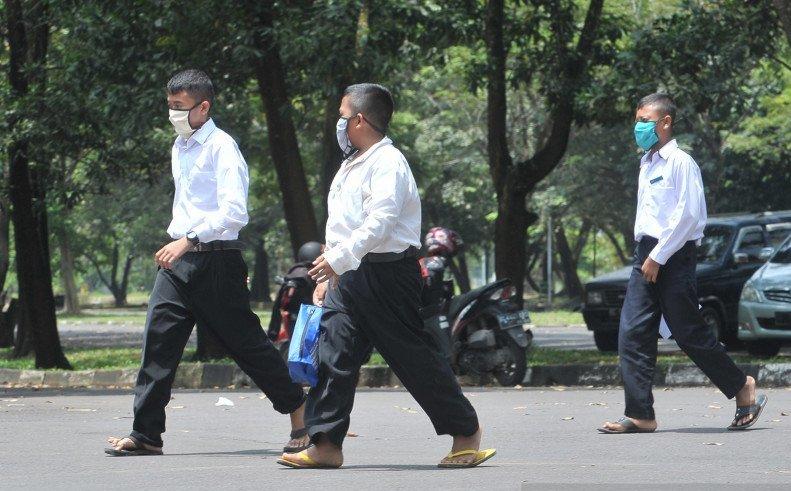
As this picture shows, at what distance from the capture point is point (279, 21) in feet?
49.1

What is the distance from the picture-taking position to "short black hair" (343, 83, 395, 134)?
22.1 feet

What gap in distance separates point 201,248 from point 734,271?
1162 centimetres

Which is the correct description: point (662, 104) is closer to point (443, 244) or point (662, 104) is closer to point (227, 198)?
point (227, 198)

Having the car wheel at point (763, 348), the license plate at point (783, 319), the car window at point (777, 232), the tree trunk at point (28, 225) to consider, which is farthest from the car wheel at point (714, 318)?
the tree trunk at point (28, 225)

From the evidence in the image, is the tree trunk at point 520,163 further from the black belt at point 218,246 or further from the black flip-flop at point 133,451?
the black flip-flop at point 133,451

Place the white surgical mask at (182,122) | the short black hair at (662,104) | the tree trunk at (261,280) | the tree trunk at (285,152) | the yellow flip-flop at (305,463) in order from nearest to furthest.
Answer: the yellow flip-flop at (305,463)
the white surgical mask at (182,122)
the short black hair at (662,104)
the tree trunk at (285,152)
the tree trunk at (261,280)

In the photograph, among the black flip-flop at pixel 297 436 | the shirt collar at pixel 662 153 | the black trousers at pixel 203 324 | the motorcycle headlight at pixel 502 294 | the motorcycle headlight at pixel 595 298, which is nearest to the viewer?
the black flip-flop at pixel 297 436

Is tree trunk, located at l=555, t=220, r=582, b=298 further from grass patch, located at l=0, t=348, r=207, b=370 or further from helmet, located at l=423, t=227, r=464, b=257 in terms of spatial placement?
helmet, located at l=423, t=227, r=464, b=257

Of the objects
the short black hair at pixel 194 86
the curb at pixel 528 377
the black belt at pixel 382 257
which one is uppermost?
the short black hair at pixel 194 86

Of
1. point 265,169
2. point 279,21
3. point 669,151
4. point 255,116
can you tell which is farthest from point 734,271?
point 265,169

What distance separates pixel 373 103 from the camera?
6742 mm

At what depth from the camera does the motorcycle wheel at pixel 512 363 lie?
1314cm

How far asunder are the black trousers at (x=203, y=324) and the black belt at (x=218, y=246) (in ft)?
0.07

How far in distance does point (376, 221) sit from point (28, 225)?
34.1ft
